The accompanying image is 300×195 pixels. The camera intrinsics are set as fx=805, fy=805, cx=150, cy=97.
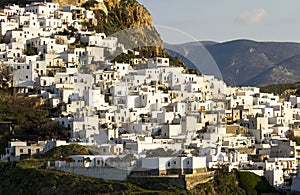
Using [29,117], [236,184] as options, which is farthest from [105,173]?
[29,117]

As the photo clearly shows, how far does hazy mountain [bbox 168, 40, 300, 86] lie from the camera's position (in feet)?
270

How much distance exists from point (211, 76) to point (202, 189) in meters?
11.9

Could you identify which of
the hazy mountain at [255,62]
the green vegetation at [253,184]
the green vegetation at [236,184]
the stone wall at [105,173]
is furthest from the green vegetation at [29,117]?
the hazy mountain at [255,62]

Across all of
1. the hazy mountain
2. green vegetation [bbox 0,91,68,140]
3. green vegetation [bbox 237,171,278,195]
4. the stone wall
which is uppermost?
the hazy mountain

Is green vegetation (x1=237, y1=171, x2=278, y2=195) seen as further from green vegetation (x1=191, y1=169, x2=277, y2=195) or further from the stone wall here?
the stone wall

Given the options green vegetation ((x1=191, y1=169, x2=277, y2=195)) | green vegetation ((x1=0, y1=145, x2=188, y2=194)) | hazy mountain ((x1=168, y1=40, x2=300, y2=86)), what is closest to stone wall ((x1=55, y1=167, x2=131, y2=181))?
green vegetation ((x1=0, y1=145, x2=188, y2=194))

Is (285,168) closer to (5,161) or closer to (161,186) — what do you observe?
(161,186)

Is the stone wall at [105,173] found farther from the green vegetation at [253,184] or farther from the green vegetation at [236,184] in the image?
the green vegetation at [253,184]

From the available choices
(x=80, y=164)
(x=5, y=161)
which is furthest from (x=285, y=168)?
(x=5, y=161)

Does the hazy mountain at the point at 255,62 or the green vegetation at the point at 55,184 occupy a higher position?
the hazy mountain at the point at 255,62

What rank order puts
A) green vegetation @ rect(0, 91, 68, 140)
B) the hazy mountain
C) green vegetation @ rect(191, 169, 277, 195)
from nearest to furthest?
green vegetation @ rect(191, 169, 277, 195)
green vegetation @ rect(0, 91, 68, 140)
the hazy mountain

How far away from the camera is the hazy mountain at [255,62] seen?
270ft

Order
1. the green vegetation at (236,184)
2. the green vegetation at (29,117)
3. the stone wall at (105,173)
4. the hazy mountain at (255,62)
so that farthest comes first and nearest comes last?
the hazy mountain at (255,62)
the green vegetation at (29,117)
the green vegetation at (236,184)
the stone wall at (105,173)

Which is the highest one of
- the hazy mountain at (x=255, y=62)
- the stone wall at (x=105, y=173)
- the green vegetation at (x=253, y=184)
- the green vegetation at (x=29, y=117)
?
the hazy mountain at (x=255, y=62)
